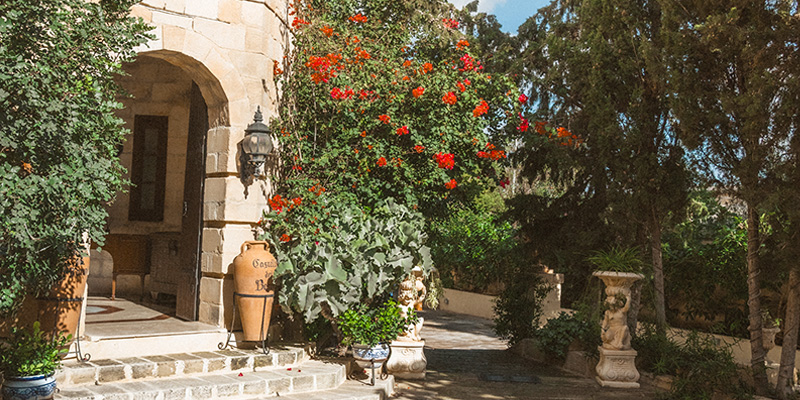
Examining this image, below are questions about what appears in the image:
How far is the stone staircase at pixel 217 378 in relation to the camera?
199 inches

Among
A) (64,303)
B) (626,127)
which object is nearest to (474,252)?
(626,127)

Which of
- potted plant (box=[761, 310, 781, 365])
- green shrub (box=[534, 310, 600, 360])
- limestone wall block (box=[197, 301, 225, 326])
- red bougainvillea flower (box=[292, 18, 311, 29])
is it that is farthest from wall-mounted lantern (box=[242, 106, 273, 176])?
potted plant (box=[761, 310, 781, 365])

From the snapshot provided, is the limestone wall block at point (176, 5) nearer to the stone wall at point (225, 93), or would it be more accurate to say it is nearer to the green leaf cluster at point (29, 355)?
the stone wall at point (225, 93)

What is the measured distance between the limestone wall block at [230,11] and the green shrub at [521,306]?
5679 millimetres

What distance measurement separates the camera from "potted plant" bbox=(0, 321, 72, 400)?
4469 millimetres

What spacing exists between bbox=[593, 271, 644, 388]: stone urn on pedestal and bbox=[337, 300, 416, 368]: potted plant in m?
2.54

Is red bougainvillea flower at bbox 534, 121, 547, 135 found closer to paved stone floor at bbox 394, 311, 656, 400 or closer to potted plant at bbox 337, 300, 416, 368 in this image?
paved stone floor at bbox 394, 311, 656, 400

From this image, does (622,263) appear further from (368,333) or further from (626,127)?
(368,333)

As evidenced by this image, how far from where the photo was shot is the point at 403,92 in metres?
7.45

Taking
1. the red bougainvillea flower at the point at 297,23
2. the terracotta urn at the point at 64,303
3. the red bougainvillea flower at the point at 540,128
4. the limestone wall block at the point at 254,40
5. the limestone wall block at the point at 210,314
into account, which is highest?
the red bougainvillea flower at the point at 297,23

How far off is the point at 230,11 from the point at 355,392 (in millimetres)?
3867

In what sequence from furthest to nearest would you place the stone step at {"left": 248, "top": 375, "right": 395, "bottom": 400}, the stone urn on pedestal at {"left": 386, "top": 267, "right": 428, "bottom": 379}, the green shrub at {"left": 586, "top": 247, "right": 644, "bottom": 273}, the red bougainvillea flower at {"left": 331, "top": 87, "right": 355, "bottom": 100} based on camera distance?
the green shrub at {"left": 586, "top": 247, "right": 644, "bottom": 273} < the stone urn on pedestal at {"left": 386, "top": 267, "right": 428, "bottom": 379} < the red bougainvillea flower at {"left": 331, "top": 87, "right": 355, "bottom": 100} < the stone step at {"left": 248, "top": 375, "right": 395, "bottom": 400}

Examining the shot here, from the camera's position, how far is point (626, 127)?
27.5ft

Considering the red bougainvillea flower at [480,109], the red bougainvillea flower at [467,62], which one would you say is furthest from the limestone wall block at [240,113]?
the red bougainvillea flower at [467,62]
